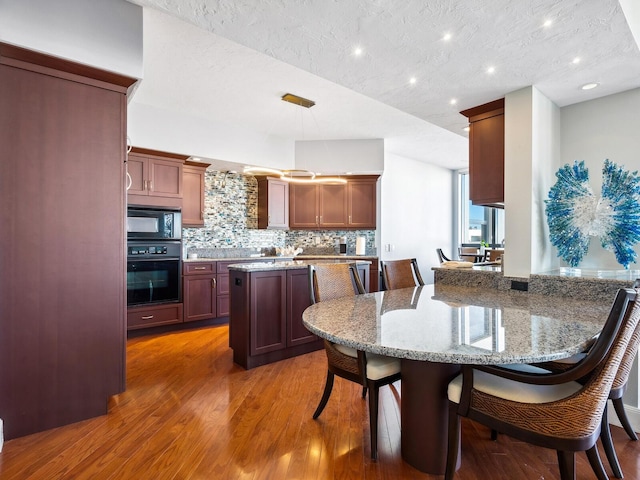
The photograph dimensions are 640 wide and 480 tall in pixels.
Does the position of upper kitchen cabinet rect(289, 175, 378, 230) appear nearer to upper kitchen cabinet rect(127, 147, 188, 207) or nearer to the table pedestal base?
upper kitchen cabinet rect(127, 147, 188, 207)

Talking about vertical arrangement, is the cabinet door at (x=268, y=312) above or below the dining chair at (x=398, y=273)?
below

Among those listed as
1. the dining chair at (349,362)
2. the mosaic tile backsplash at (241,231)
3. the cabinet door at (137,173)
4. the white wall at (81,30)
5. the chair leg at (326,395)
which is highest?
the white wall at (81,30)

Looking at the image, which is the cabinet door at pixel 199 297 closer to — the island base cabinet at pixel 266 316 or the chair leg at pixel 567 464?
the island base cabinet at pixel 266 316

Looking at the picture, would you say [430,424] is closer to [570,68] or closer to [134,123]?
[570,68]

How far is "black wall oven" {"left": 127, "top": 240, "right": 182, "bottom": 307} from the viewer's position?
4.10 meters

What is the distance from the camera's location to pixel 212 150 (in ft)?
15.4

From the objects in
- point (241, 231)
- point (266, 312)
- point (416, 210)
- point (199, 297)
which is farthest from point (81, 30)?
point (416, 210)

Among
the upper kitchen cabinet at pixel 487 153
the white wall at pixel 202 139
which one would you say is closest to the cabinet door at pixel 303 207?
the white wall at pixel 202 139

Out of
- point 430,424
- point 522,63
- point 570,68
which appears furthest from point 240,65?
point 430,424

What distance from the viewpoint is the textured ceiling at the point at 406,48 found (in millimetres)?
1626

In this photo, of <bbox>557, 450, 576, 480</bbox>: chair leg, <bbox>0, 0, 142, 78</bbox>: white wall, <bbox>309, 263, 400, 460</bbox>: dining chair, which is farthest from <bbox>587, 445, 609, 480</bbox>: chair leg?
<bbox>0, 0, 142, 78</bbox>: white wall

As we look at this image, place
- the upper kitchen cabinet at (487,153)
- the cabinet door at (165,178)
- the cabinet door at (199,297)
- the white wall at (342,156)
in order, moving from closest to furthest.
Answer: the upper kitchen cabinet at (487,153), the cabinet door at (165,178), the cabinet door at (199,297), the white wall at (342,156)

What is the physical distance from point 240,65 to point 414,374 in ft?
9.61

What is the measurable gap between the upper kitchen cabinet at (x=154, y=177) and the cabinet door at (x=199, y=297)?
101 centimetres
